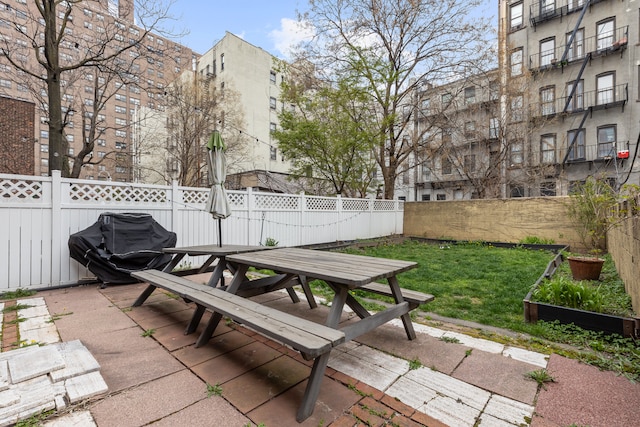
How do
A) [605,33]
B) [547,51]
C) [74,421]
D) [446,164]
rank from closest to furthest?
[74,421] < [605,33] < [446,164] < [547,51]

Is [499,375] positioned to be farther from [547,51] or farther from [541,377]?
[547,51]

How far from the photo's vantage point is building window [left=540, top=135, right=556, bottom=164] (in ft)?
50.9

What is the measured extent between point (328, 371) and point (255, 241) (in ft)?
17.4

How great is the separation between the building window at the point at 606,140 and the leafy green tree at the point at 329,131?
1230 centimetres

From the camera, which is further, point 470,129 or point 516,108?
point 470,129

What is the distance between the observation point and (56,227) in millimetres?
4316

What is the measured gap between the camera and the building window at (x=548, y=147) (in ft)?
50.9

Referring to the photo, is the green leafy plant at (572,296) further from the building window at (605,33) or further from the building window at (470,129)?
the building window at (605,33)

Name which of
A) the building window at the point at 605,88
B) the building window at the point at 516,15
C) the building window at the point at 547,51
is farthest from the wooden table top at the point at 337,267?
the building window at the point at 516,15

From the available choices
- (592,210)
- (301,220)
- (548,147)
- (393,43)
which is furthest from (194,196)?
(548,147)

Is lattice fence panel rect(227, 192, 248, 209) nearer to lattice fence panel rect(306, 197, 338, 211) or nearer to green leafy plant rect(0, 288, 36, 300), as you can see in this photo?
lattice fence panel rect(306, 197, 338, 211)

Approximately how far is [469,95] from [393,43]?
16.6ft

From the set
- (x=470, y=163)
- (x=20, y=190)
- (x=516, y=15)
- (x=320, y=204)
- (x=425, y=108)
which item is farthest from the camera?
(x=516, y=15)

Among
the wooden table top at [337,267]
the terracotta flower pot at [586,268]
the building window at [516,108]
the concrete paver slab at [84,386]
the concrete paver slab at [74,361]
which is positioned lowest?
the concrete paver slab at [84,386]
